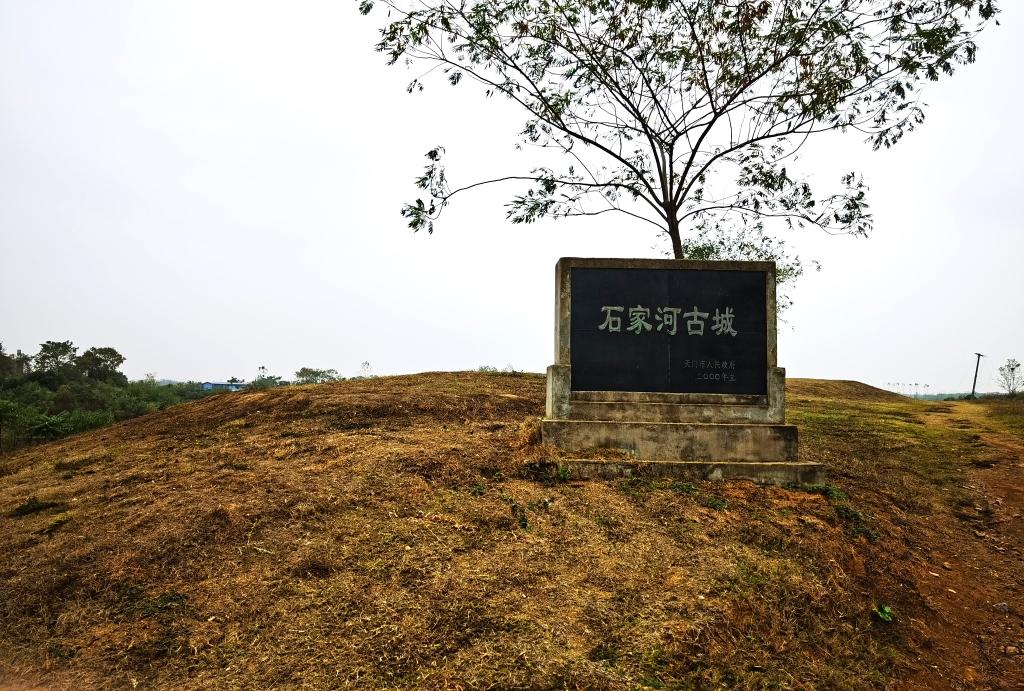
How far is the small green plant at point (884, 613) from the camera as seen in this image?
5.76 meters

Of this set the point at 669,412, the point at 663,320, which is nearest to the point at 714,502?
the point at 669,412

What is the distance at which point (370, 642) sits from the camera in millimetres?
4719

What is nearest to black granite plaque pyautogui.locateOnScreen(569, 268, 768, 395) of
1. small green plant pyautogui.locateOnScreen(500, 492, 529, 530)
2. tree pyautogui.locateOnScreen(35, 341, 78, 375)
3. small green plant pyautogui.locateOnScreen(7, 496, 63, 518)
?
small green plant pyautogui.locateOnScreen(500, 492, 529, 530)

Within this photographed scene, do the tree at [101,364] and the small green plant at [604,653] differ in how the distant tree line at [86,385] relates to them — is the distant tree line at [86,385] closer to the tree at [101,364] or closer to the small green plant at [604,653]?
the tree at [101,364]

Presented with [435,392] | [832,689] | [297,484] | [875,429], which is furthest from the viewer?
[875,429]

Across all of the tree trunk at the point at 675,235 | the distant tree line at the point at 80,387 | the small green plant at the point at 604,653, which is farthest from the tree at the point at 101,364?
the small green plant at the point at 604,653

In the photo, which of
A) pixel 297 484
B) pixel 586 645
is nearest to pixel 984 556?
pixel 586 645

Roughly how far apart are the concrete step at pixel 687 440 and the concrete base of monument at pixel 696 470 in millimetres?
235

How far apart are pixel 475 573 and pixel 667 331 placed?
4790 mm

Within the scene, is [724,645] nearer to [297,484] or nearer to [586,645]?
[586,645]

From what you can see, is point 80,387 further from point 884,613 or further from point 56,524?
point 884,613

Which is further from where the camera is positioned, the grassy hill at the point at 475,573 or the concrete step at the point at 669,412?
the concrete step at the point at 669,412

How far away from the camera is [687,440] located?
27.3ft

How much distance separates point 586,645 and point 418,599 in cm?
145
